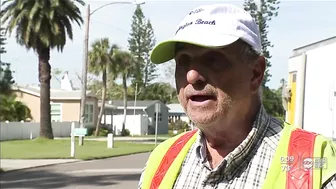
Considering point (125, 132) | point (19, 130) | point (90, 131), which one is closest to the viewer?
point (19, 130)

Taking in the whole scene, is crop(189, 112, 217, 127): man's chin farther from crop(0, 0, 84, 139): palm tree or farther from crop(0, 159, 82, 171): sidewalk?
crop(0, 0, 84, 139): palm tree

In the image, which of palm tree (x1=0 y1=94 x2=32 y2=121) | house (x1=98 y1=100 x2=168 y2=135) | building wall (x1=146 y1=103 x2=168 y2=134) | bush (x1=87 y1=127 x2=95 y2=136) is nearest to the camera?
palm tree (x1=0 y1=94 x2=32 y2=121)

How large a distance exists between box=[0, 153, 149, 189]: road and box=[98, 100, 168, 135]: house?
1443 inches

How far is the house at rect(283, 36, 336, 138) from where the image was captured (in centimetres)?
492

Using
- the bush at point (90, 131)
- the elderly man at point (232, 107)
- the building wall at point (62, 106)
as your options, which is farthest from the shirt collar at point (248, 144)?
the building wall at point (62, 106)

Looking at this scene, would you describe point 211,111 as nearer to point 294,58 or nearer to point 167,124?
point 294,58

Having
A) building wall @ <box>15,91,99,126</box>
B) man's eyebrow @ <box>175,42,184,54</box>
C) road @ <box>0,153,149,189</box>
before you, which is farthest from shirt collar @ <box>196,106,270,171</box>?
building wall @ <box>15,91,99,126</box>

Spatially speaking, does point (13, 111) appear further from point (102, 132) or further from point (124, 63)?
point (124, 63)

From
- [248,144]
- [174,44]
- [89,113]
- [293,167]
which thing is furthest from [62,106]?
[293,167]

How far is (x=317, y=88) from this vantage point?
5.07 m

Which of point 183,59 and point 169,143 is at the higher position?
point 183,59

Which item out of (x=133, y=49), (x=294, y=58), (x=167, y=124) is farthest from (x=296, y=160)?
(x=133, y=49)

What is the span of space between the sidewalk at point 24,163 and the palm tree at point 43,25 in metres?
11.4

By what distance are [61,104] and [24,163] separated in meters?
31.9
